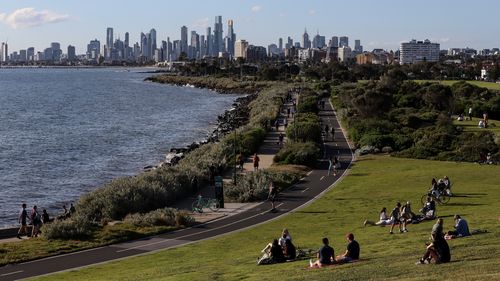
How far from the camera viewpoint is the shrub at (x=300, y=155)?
146ft

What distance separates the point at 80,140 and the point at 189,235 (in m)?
50.4

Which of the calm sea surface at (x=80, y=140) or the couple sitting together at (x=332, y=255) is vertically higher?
the couple sitting together at (x=332, y=255)

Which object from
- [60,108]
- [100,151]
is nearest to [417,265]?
[100,151]

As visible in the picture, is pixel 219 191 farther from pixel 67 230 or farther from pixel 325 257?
pixel 325 257

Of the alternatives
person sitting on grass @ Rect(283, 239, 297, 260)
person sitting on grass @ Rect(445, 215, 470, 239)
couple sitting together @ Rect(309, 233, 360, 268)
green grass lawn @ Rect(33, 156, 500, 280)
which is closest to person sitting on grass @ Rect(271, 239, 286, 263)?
person sitting on grass @ Rect(283, 239, 297, 260)

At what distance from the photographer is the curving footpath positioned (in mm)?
22812

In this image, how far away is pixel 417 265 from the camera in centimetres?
1681

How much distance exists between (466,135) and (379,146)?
6.79 meters

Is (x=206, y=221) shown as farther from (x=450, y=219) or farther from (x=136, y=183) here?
(x=450, y=219)

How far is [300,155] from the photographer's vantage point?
44500 millimetres

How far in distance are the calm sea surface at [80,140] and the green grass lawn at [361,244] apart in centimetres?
1607

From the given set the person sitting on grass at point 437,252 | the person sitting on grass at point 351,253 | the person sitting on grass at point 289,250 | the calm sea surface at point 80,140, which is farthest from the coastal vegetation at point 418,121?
the person sitting on grass at point 437,252

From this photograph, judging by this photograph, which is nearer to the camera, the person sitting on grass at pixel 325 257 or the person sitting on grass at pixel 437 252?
the person sitting on grass at pixel 437 252

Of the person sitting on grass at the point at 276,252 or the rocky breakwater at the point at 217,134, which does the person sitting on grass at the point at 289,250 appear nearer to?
the person sitting on grass at the point at 276,252
